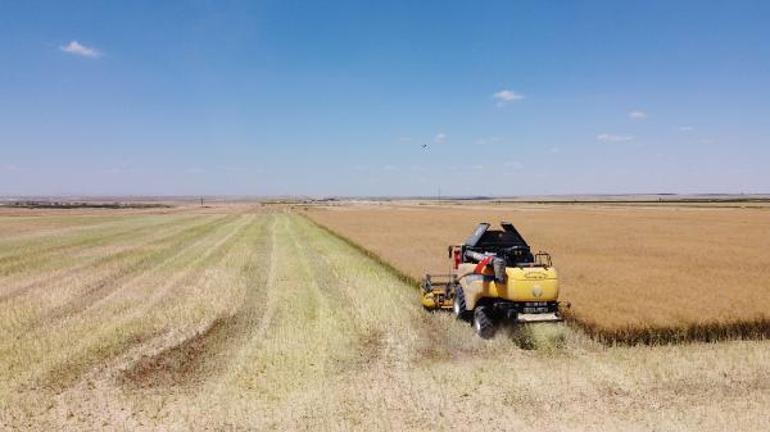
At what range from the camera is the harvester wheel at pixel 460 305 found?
12.7m

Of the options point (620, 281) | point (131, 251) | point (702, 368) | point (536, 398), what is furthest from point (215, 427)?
point (131, 251)

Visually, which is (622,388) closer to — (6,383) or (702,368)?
Answer: (702,368)

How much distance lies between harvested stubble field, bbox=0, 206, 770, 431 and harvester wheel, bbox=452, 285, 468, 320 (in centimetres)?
38

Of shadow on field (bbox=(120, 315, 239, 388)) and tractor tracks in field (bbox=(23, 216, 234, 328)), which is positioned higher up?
tractor tracks in field (bbox=(23, 216, 234, 328))

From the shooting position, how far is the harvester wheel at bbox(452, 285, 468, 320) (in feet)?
41.7

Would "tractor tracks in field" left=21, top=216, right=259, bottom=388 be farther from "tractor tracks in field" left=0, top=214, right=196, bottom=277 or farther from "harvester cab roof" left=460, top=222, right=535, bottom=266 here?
"tractor tracks in field" left=0, top=214, right=196, bottom=277

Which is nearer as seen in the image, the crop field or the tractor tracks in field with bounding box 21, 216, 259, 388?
the tractor tracks in field with bounding box 21, 216, 259, 388

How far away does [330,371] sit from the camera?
9602 mm

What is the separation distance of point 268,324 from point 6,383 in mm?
5313

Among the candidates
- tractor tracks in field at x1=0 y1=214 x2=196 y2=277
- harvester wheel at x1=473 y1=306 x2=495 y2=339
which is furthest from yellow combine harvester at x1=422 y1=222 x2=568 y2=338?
tractor tracks in field at x1=0 y1=214 x2=196 y2=277

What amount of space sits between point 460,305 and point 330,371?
4.29 m

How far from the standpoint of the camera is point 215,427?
24.3ft

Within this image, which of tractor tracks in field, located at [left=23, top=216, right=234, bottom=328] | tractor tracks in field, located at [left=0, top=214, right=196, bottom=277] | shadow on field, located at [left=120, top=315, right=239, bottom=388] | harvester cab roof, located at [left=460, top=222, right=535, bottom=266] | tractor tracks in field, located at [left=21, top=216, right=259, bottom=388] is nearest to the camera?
shadow on field, located at [left=120, top=315, right=239, bottom=388]

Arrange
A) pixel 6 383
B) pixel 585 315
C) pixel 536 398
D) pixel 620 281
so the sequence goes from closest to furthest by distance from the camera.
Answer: pixel 536 398, pixel 6 383, pixel 585 315, pixel 620 281
